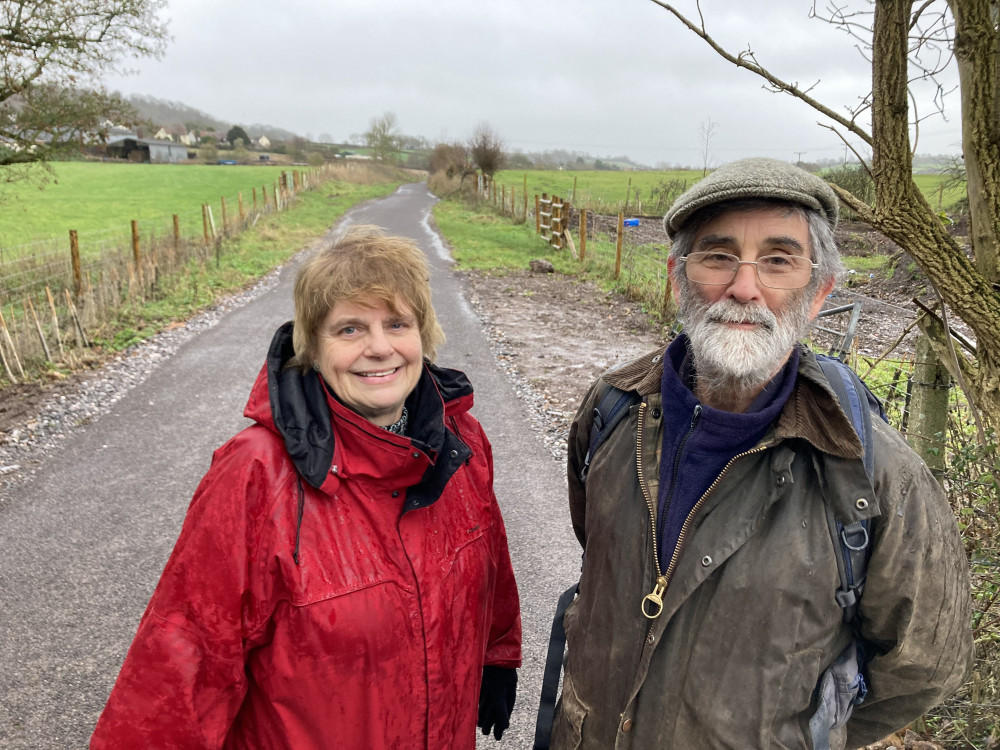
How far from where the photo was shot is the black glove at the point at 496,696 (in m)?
2.34

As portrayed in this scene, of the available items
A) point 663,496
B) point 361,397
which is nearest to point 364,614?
point 361,397

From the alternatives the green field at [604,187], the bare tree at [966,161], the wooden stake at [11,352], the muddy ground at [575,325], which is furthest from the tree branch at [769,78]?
the green field at [604,187]

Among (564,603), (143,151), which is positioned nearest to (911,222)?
(564,603)

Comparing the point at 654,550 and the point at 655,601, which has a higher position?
the point at 654,550

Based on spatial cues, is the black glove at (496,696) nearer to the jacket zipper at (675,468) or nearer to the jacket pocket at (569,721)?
the jacket pocket at (569,721)

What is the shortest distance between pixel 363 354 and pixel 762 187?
3.64 feet

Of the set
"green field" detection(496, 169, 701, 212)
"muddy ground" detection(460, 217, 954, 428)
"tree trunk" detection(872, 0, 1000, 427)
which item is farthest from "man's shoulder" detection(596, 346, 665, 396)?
"green field" detection(496, 169, 701, 212)

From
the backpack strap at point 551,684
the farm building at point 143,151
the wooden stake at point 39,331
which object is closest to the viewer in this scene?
the backpack strap at point 551,684

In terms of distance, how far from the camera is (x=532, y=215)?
2325 centimetres

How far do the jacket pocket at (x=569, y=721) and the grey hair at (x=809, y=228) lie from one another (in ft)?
4.17

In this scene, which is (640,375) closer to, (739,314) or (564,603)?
(739,314)

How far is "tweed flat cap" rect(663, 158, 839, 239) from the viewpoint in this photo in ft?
4.94

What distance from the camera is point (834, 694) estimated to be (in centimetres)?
147

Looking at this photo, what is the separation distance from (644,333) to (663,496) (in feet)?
26.6
